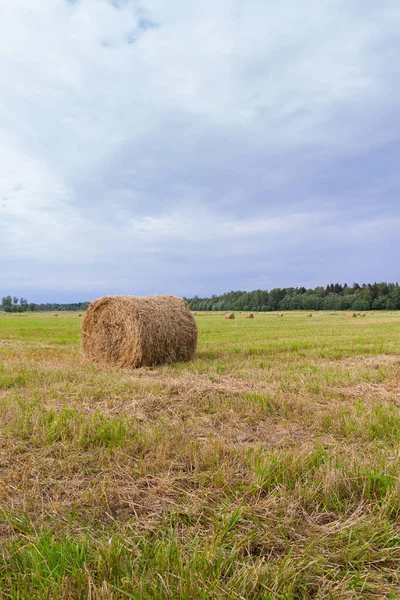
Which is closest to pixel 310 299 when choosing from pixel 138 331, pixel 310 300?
pixel 310 300

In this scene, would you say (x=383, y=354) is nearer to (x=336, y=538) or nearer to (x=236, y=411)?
(x=236, y=411)

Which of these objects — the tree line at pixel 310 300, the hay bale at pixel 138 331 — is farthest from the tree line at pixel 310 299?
the hay bale at pixel 138 331

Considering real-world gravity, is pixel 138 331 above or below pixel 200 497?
above

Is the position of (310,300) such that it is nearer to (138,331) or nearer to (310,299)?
(310,299)

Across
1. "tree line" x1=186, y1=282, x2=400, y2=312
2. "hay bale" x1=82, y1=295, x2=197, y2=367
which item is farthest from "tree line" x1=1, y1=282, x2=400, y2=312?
"hay bale" x1=82, y1=295, x2=197, y2=367

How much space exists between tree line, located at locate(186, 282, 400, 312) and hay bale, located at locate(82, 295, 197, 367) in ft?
302

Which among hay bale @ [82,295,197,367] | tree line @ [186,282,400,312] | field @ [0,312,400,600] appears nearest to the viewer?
field @ [0,312,400,600]

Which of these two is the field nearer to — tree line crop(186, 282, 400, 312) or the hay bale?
the hay bale

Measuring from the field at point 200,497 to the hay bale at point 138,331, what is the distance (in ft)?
12.8

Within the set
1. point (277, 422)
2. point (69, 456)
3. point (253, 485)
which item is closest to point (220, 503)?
point (253, 485)

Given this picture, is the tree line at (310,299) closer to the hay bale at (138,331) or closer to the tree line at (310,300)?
the tree line at (310,300)

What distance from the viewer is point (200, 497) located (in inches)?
102

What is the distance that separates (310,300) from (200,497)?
353ft

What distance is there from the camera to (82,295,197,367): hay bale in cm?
915
